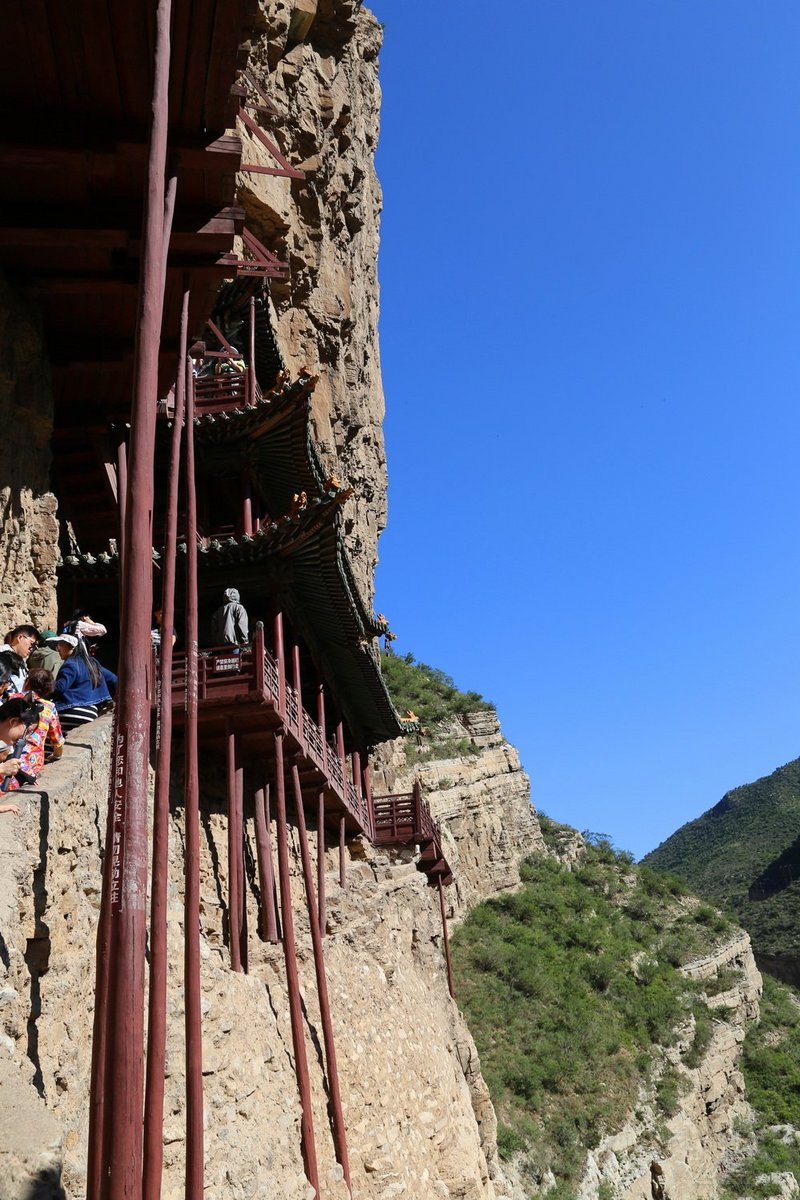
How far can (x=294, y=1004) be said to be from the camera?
12.6 metres

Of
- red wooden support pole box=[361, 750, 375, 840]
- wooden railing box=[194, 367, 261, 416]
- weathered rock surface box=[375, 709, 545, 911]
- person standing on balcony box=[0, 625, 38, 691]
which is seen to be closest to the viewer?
person standing on balcony box=[0, 625, 38, 691]

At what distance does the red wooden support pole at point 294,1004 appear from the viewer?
11.6m

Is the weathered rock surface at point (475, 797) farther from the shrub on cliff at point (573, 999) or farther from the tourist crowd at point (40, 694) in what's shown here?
the tourist crowd at point (40, 694)

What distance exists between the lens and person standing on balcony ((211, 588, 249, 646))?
14992mm

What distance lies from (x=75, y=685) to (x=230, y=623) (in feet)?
20.8

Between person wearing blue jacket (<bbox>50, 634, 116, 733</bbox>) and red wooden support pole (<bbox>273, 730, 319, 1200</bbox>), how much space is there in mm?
5509

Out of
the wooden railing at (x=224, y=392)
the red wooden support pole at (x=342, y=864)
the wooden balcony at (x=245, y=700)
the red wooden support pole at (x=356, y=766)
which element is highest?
the wooden railing at (x=224, y=392)

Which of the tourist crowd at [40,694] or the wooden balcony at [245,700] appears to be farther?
the wooden balcony at [245,700]

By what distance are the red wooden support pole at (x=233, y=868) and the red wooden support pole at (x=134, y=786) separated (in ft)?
23.8

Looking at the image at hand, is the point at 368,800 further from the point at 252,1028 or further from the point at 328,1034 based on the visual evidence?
the point at 252,1028

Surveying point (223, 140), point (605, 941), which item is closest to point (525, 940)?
point (605, 941)

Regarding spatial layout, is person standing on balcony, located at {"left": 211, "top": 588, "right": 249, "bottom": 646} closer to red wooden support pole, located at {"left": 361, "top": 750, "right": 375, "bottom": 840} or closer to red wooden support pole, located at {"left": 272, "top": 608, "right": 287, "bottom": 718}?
red wooden support pole, located at {"left": 272, "top": 608, "right": 287, "bottom": 718}

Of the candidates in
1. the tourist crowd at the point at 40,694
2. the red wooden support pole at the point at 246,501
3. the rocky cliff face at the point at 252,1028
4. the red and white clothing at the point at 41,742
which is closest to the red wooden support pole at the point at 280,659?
the rocky cliff face at the point at 252,1028

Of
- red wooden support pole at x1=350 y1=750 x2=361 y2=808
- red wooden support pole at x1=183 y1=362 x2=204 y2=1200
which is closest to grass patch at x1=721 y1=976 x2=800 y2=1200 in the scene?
red wooden support pole at x1=350 y1=750 x2=361 y2=808
